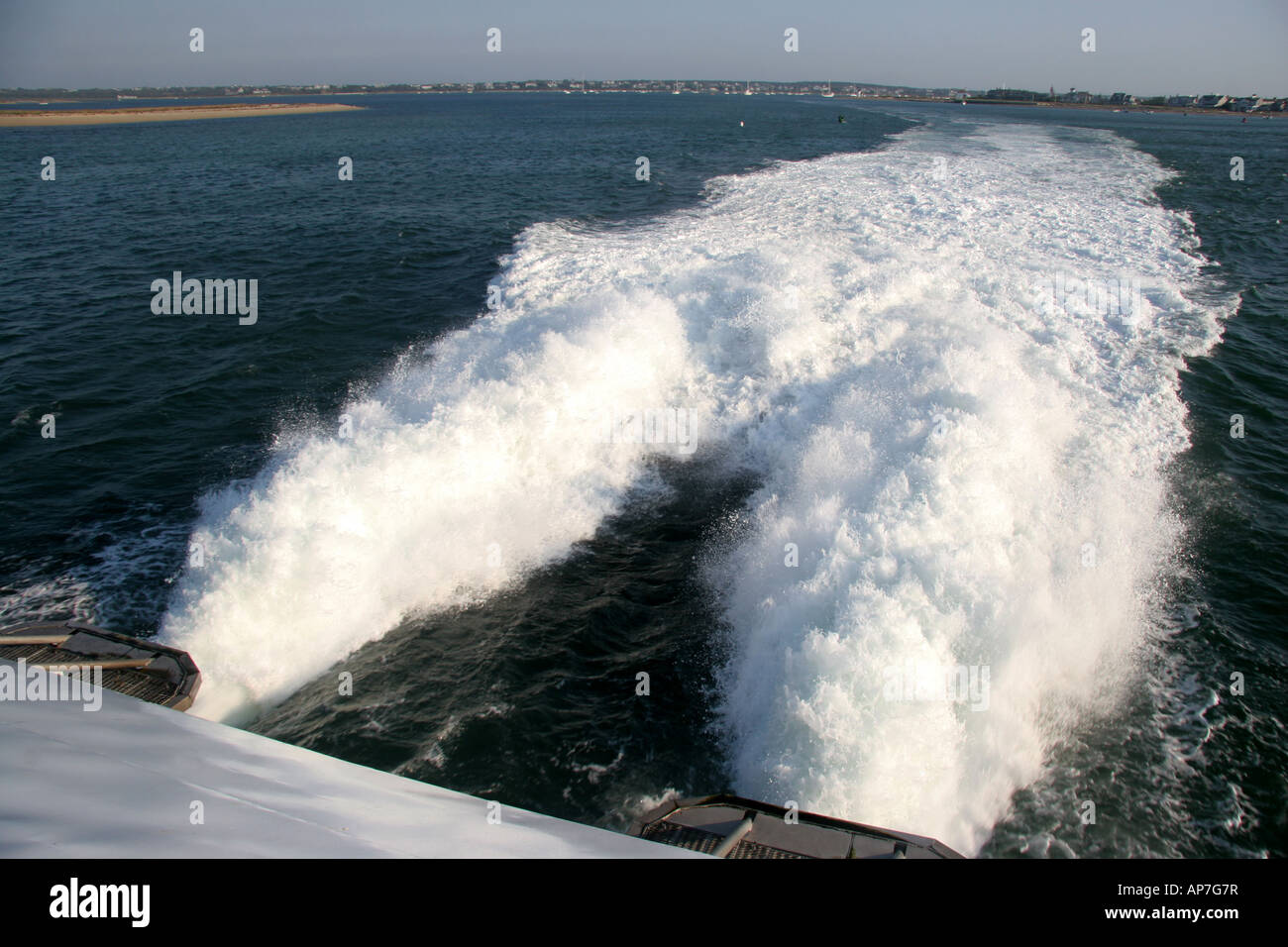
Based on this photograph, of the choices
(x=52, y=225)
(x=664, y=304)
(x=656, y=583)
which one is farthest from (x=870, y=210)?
(x=52, y=225)

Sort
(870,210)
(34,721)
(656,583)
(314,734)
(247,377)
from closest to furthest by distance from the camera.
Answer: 1. (34,721)
2. (314,734)
3. (656,583)
4. (247,377)
5. (870,210)

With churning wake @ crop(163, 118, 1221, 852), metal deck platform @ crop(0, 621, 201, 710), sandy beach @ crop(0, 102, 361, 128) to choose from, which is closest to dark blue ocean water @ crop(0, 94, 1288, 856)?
churning wake @ crop(163, 118, 1221, 852)

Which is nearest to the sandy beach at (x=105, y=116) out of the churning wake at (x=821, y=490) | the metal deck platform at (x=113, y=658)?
the churning wake at (x=821, y=490)

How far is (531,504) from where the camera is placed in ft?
Result: 37.2

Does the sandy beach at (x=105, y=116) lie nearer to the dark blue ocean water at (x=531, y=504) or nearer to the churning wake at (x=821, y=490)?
the dark blue ocean water at (x=531, y=504)

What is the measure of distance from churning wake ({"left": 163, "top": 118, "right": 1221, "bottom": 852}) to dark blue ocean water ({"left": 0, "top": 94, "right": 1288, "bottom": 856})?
296 millimetres

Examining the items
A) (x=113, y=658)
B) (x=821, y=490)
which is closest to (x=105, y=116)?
(x=113, y=658)

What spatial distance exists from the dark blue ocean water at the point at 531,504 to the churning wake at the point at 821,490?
0.97 ft

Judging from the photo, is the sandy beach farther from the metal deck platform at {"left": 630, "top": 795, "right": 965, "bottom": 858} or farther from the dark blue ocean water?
the metal deck platform at {"left": 630, "top": 795, "right": 965, "bottom": 858}

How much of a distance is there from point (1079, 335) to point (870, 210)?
1153 centimetres

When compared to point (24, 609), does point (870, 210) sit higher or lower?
higher
